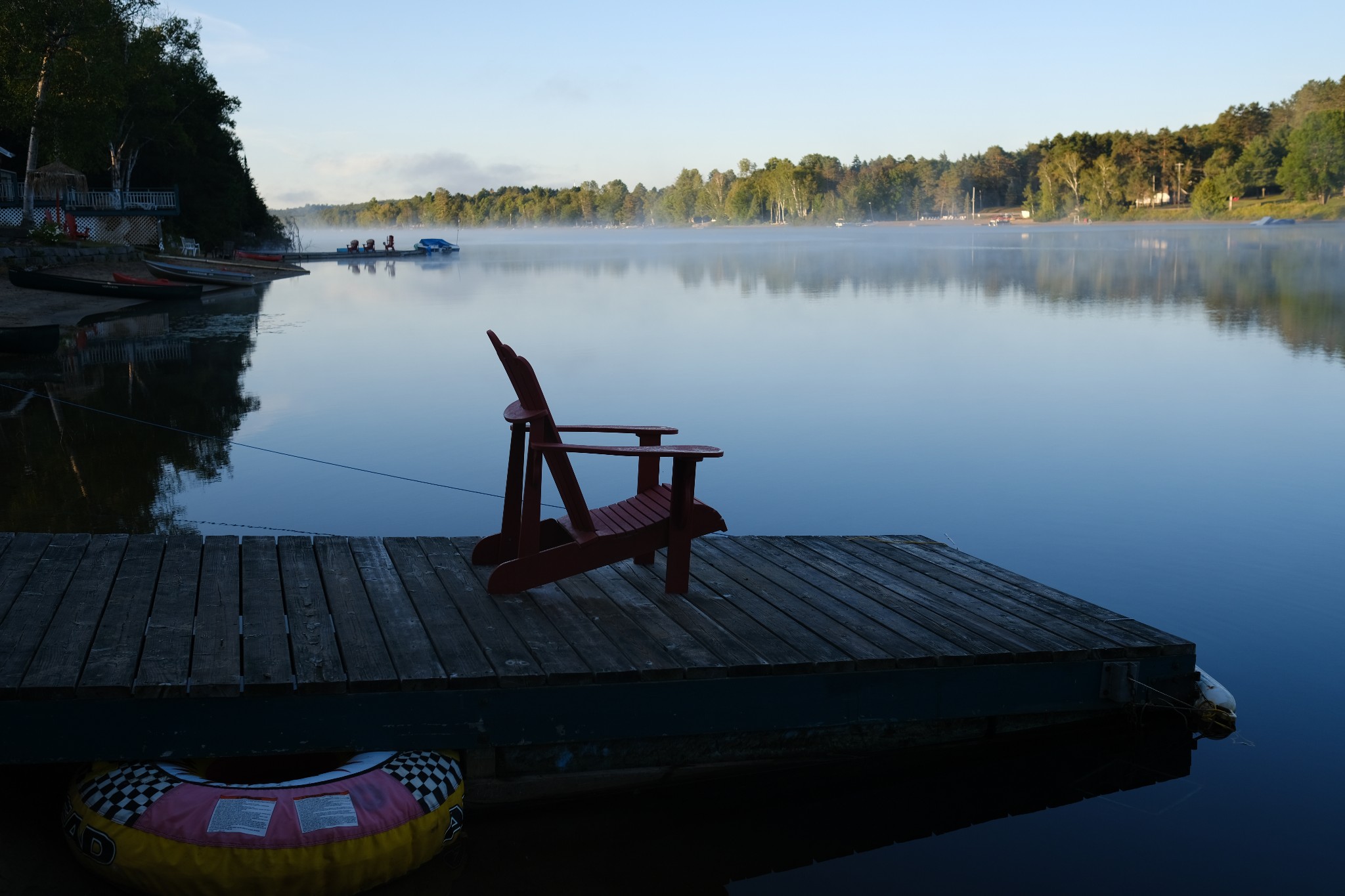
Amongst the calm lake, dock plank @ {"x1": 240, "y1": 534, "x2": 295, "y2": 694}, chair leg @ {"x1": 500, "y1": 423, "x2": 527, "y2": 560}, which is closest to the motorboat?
the calm lake

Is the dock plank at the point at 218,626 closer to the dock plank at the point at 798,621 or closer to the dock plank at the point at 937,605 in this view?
the dock plank at the point at 798,621

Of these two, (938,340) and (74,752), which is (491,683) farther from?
(938,340)

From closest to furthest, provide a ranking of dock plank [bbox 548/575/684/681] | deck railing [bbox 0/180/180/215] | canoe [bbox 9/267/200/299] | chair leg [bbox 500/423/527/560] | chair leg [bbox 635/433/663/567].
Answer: dock plank [bbox 548/575/684/681] → chair leg [bbox 500/423/527/560] → chair leg [bbox 635/433/663/567] → canoe [bbox 9/267/200/299] → deck railing [bbox 0/180/180/215]

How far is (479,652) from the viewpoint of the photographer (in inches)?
181

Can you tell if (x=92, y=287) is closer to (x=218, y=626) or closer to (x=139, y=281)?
(x=139, y=281)

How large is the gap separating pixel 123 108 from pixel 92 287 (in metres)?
19.1

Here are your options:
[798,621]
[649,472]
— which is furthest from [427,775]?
[649,472]

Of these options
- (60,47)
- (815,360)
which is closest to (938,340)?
(815,360)

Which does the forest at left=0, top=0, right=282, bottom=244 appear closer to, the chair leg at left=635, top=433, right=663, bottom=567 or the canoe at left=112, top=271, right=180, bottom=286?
the canoe at left=112, top=271, right=180, bottom=286

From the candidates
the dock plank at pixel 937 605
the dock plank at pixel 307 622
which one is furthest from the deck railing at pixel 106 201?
the dock plank at pixel 937 605

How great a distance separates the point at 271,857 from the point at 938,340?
69.2 ft

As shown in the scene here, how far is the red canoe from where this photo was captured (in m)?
32.9

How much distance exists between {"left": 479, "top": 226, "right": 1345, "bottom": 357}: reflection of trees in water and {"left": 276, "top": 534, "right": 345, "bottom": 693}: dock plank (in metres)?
19.8

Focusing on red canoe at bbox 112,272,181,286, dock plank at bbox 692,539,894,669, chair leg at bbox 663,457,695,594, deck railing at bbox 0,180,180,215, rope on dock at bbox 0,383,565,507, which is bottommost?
rope on dock at bbox 0,383,565,507
